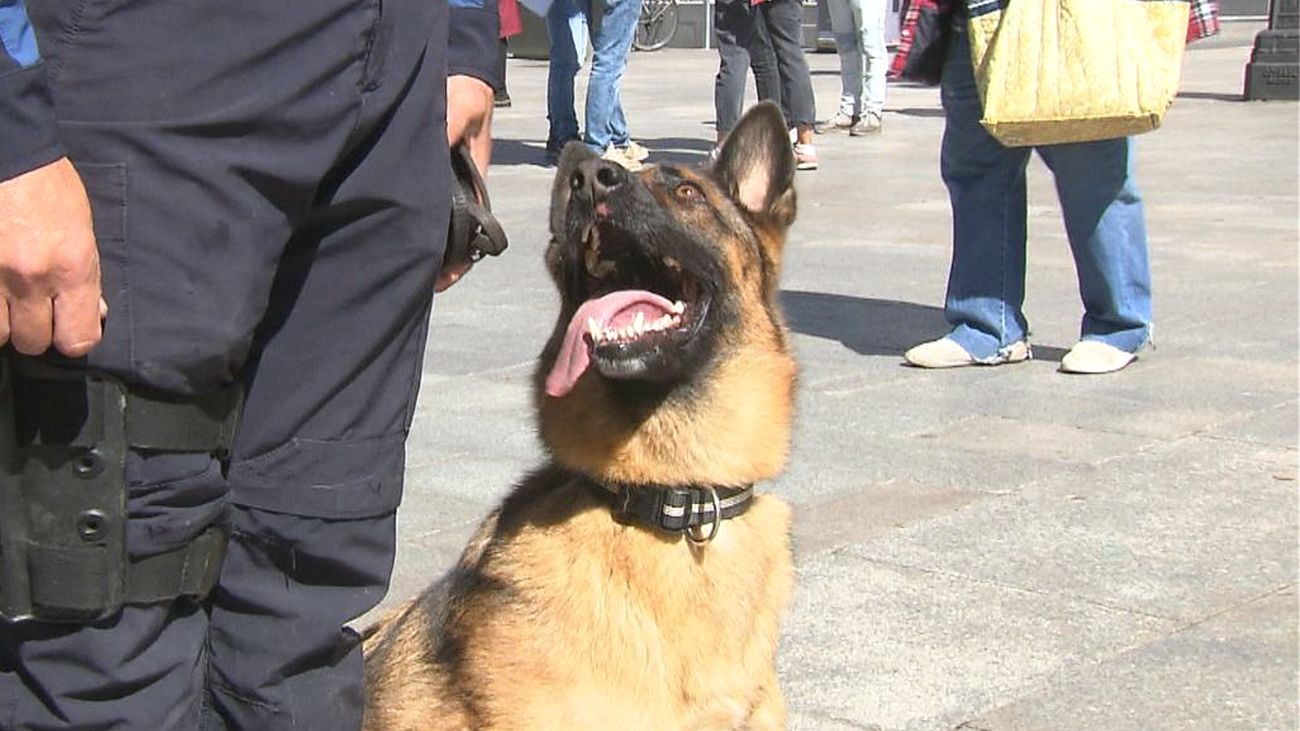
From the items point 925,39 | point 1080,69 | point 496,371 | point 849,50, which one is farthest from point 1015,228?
point 849,50

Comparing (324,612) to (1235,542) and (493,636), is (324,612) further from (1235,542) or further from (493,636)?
(1235,542)

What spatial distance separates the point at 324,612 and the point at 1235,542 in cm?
309

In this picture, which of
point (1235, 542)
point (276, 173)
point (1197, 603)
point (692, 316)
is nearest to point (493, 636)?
point (692, 316)

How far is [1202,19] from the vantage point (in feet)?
21.5

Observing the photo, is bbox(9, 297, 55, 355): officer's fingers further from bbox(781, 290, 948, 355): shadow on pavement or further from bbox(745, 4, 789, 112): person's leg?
bbox(745, 4, 789, 112): person's leg

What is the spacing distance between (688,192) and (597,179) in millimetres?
281

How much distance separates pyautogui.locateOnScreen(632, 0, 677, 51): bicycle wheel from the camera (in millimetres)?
26266

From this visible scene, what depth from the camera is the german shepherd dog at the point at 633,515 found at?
3125 millimetres

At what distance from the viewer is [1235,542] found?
4750 mm

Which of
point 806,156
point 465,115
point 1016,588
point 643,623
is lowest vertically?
point 806,156

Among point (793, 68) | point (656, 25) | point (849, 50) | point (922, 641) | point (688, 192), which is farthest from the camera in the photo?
point (656, 25)

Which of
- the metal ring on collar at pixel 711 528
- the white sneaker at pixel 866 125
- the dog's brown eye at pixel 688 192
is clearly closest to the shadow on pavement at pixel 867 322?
the dog's brown eye at pixel 688 192

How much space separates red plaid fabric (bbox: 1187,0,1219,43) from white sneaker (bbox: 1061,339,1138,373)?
1.16m

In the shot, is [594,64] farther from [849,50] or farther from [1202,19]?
[1202,19]
